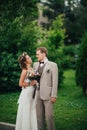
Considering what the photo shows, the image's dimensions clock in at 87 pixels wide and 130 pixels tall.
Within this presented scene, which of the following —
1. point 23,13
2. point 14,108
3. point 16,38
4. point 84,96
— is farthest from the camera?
point 16,38

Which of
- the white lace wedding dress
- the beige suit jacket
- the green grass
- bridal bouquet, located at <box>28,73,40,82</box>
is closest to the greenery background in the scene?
the green grass

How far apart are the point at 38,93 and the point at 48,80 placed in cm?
43

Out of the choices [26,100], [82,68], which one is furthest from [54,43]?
[26,100]

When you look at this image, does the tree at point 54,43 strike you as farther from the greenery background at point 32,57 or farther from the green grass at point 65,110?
the green grass at point 65,110

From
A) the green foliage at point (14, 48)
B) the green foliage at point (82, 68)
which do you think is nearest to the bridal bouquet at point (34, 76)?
the green foliage at point (82, 68)

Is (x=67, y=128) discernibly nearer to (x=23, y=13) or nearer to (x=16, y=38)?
(x=23, y=13)

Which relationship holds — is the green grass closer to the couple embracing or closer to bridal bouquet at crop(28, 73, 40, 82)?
the couple embracing

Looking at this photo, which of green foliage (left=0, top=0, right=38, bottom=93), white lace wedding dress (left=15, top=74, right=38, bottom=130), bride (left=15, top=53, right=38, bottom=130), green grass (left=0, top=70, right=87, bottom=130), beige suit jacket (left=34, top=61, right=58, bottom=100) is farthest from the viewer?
green foliage (left=0, top=0, right=38, bottom=93)

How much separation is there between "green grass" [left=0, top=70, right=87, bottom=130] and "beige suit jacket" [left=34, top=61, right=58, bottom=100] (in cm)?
158

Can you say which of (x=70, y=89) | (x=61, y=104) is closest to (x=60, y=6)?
(x=70, y=89)

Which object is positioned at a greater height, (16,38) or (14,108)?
(16,38)

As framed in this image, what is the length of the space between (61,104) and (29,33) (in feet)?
17.2

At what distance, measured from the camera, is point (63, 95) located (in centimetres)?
1706

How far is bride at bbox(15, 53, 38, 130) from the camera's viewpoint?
915 cm
